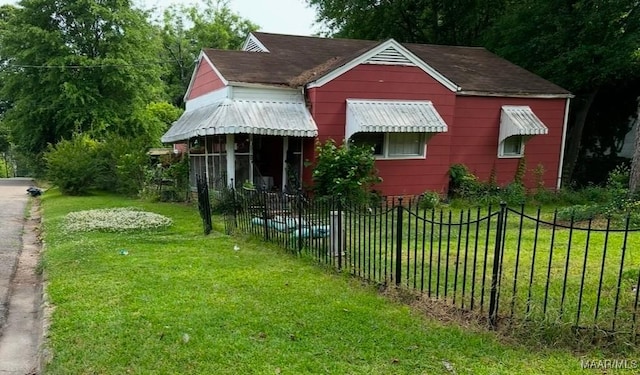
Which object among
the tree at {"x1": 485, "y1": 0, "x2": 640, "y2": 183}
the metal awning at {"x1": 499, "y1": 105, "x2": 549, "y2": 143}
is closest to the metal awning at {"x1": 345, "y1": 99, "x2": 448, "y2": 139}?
the metal awning at {"x1": 499, "y1": 105, "x2": 549, "y2": 143}

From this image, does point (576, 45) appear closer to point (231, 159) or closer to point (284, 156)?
point (284, 156)

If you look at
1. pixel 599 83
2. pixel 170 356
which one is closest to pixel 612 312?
pixel 170 356

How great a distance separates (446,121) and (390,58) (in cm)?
256

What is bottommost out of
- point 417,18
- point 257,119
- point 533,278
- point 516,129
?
point 533,278

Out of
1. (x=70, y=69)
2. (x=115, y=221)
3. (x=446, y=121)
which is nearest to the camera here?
(x=115, y=221)

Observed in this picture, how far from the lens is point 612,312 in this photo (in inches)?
171

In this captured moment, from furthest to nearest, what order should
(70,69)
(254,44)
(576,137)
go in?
(70,69), (576,137), (254,44)

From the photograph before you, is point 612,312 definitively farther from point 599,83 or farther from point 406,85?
point 599,83

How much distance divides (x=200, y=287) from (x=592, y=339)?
4216 millimetres

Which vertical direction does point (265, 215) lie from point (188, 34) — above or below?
below

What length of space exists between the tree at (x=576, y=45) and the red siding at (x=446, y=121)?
7.75 ft

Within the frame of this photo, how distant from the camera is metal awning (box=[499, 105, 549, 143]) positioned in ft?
46.1

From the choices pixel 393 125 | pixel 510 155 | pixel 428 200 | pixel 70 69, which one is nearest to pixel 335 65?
pixel 393 125

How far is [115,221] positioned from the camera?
10.4m
